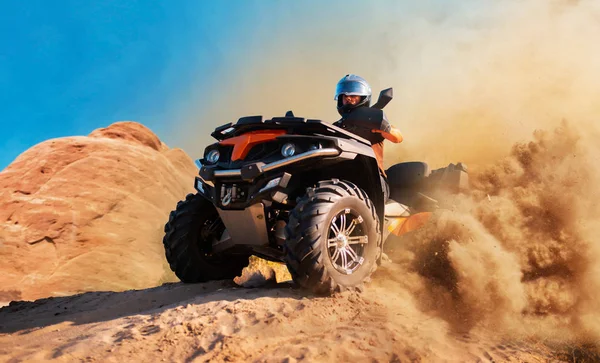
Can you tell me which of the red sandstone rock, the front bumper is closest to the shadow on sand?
the front bumper

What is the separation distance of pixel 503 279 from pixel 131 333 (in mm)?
3405

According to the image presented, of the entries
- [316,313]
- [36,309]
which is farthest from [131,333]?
[36,309]

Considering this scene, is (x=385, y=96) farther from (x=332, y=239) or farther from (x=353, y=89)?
(x=332, y=239)

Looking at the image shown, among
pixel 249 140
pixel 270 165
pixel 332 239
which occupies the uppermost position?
pixel 249 140

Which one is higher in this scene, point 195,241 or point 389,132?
point 389,132

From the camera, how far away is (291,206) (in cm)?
473

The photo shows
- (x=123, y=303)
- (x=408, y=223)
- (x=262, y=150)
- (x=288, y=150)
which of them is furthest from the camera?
(x=408, y=223)

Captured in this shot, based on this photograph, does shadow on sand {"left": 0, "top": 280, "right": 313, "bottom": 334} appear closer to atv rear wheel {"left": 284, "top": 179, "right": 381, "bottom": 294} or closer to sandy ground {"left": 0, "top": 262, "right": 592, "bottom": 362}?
sandy ground {"left": 0, "top": 262, "right": 592, "bottom": 362}

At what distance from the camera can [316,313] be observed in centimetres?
399

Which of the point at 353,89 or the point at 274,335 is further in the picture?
the point at 353,89

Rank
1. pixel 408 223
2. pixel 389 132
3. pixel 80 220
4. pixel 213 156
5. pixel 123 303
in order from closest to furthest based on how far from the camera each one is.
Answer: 1. pixel 213 156
2. pixel 123 303
3. pixel 389 132
4. pixel 408 223
5. pixel 80 220

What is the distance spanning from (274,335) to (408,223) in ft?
9.65

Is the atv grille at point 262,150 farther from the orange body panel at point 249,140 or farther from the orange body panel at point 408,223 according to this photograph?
the orange body panel at point 408,223

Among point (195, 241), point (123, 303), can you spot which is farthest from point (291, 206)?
point (123, 303)
